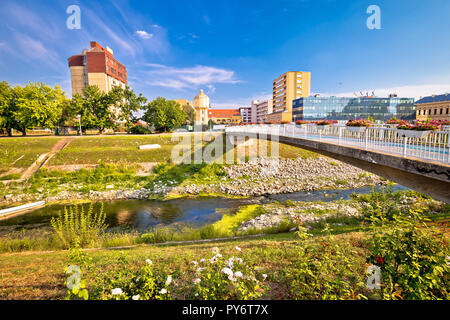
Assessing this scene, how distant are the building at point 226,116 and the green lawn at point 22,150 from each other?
434ft

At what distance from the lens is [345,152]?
400 inches

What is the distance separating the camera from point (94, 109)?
42.5 metres

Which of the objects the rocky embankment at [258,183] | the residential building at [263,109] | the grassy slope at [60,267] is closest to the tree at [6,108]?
the rocky embankment at [258,183]

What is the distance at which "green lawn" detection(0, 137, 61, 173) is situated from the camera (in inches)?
964

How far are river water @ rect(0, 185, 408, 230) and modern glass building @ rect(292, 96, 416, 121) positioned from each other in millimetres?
77070

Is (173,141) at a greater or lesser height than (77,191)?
greater

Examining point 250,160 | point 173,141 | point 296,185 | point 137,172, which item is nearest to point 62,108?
point 173,141

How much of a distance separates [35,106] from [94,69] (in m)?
30.3

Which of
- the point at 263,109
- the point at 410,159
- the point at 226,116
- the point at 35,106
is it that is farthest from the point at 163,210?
the point at 226,116

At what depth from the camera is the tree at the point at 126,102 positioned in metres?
43.7

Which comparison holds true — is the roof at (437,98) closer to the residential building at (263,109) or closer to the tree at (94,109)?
the residential building at (263,109)
